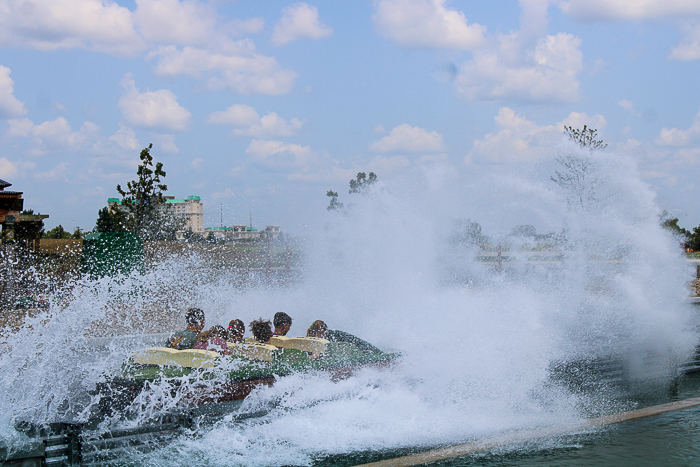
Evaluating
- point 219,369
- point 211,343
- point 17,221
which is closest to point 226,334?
point 211,343

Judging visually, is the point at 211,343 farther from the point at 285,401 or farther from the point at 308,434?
the point at 308,434

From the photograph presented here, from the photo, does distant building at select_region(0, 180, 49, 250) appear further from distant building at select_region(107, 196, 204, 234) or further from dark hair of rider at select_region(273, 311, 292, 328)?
dark hair of rider at select_region(273, 311, 292, 328)

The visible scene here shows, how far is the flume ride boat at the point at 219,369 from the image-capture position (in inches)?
219

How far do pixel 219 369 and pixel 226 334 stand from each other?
1.22m

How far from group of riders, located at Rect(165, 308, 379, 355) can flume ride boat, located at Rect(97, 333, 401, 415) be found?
0.13 metres

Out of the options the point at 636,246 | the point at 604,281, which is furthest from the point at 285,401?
the point at 604,281

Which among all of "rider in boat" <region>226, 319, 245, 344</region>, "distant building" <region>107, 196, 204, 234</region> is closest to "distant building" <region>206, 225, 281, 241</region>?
"distant building" <region>107, 196, 204, 234</region>

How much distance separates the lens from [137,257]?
14.3m

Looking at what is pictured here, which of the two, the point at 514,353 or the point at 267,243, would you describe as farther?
the point at 267,243

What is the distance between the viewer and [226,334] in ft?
23.9

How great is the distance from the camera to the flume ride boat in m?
5.57

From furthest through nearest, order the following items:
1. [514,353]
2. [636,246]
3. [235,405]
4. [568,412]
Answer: [636,246]
[514,353]
[568,412]
[235,405]

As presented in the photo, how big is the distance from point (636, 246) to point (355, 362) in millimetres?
7492

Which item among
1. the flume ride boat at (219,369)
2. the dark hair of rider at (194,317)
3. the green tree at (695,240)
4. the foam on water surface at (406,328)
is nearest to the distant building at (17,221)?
the foam on water surface at (406,328)
